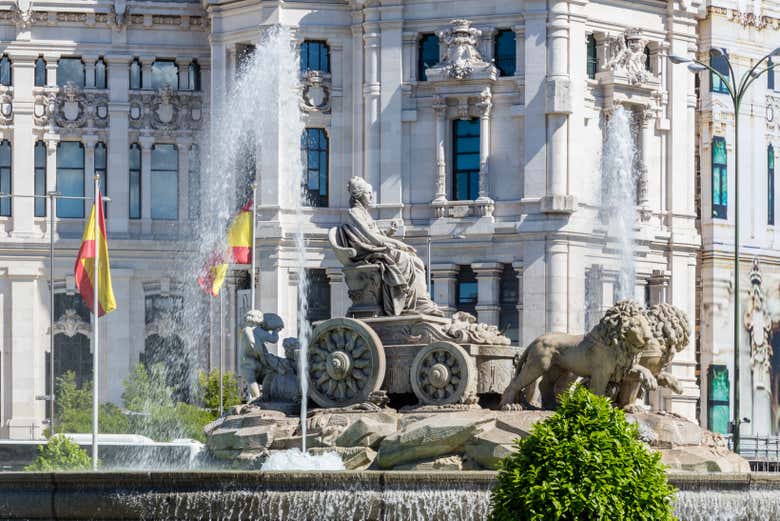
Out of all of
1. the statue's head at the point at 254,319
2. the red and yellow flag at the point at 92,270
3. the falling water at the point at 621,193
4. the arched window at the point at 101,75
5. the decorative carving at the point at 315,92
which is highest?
the arched window at the point at 101,75

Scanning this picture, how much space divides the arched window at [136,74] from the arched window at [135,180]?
2152 millimetres

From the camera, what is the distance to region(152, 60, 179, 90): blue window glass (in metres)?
83.2

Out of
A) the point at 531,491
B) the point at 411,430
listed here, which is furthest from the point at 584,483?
the point at 411,430

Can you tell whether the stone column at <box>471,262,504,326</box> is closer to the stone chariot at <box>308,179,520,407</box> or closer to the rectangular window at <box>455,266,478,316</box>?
the rectangular window at <box>455,266,478,316</box>

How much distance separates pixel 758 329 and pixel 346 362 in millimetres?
53426

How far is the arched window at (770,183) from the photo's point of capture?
284 ft

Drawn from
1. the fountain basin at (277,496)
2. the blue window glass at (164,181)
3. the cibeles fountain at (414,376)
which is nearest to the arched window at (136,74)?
the blue window glass at (164,181)

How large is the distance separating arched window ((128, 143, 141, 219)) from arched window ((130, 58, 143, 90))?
2.15 metres

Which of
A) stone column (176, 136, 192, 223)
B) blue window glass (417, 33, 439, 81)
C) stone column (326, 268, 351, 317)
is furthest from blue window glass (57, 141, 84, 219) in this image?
blue window glass (417, 33, 439, 81)

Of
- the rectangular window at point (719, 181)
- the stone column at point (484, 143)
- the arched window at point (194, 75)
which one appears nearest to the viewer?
the stone column at point (484, 143)

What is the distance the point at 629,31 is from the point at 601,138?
387cm

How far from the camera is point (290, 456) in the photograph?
112ft

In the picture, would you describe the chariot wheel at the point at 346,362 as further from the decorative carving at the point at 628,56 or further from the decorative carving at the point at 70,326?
the decorative carving at the point at 70,326

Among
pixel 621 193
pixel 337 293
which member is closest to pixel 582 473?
pixel 337 293
